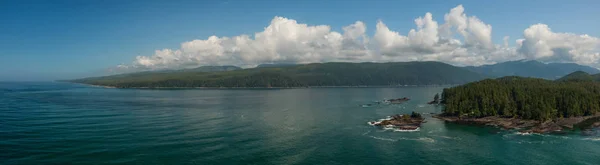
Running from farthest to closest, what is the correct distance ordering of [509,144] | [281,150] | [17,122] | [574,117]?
[574,117]
[17,122]
[509,144]
[281,150]

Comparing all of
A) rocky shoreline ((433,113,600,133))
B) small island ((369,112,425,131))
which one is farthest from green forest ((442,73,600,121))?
small island ((369,112,425,131))

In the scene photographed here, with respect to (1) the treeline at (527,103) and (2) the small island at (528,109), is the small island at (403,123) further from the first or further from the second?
(1) the treeline at (527,103)

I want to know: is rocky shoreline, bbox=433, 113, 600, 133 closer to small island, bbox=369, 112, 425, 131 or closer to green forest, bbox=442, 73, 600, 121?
green forest, bbox=442, 73, 600, 121

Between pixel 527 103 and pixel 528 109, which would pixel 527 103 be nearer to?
pixel 527 103

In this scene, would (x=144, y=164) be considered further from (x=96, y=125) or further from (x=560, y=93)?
(x=560, y=93)

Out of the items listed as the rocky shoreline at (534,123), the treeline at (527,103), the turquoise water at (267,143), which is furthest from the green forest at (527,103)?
the turquoise water at (267,143)

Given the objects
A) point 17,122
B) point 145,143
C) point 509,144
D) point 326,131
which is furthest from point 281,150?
point 17,122

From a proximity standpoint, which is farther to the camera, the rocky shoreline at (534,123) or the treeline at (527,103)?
the treeline at (527,103)
